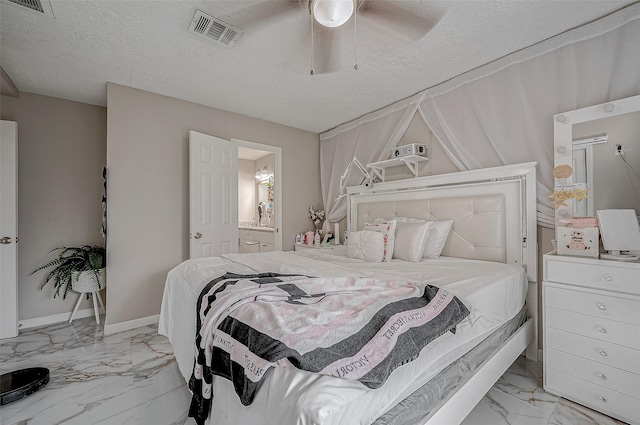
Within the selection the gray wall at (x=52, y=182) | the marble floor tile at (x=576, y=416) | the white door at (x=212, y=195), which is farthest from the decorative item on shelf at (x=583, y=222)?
the gray wall at (x=52, y=182)

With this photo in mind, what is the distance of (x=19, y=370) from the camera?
6.74ft

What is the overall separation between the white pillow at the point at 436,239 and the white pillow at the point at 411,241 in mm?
96

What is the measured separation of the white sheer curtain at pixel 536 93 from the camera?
188cm

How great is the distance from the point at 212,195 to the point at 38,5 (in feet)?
6.54

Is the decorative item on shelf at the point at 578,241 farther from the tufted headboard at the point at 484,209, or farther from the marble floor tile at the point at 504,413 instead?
the marble floor tile at the point at 504,413

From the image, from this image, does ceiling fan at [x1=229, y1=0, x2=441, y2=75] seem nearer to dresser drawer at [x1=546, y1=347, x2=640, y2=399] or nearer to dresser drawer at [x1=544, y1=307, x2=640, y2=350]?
dresser drawer at [x1=544, y1=307, x2=640, y2=350]

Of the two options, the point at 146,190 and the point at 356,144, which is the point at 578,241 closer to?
the point at 356,144

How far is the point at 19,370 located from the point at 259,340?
2.42 m

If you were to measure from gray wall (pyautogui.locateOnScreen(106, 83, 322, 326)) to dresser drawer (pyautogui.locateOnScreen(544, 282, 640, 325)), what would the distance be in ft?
11.4

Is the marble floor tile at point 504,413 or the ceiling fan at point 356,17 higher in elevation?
the ceiling fan at point 356,17

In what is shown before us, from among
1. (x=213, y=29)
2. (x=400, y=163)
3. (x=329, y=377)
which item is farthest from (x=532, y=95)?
(x=329, y=377)

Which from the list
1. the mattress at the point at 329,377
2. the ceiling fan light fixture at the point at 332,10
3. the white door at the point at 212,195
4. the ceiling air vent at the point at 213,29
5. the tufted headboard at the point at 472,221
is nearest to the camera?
the mattress at the point at 329,377

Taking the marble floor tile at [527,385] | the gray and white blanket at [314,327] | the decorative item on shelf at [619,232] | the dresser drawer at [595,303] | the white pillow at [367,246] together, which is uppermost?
the decorative item on shelf at [619,232]

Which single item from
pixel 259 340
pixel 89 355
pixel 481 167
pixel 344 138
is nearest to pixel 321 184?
pixel 344 138
